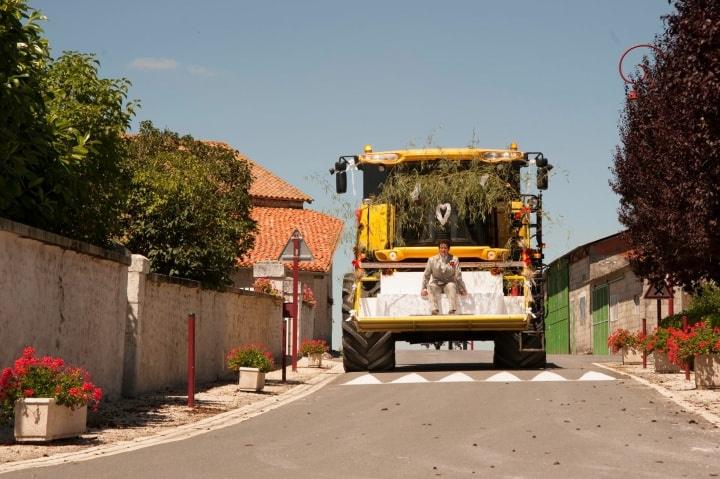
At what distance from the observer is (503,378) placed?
20.2m

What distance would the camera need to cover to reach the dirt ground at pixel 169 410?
11.6 metres

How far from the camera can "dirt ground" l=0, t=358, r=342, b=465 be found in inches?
453

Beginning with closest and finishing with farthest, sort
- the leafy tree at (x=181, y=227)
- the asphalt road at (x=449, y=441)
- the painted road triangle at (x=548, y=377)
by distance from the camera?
the asphalt road at (x=449, y=441)
the painted road triangle at (x=548, y=377)
the leafy tree at (x=181, y=227)

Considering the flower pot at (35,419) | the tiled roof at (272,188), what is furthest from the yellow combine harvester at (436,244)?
the tiled roof at (272,188)

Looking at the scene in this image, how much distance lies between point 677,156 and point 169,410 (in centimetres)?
1095

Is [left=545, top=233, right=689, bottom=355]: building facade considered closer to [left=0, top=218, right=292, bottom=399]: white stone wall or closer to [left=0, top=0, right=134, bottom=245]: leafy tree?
[left=0, top=218, right=292, bottom=399]: white stone wall

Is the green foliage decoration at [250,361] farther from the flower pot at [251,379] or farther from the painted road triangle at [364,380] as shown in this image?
the painted road triangle at [364,380]

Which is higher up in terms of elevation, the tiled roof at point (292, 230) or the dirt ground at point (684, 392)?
the tiled roof at point (292, 230)

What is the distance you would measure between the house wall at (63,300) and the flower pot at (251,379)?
8.70 feet

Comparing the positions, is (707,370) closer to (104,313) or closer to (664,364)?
(664,364)

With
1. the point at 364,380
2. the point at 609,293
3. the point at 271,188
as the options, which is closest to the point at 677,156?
the point at 364,380

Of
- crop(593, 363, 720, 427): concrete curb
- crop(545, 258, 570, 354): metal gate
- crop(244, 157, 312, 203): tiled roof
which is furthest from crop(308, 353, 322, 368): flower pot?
crop(244, 157, 312, 203): tiled roof

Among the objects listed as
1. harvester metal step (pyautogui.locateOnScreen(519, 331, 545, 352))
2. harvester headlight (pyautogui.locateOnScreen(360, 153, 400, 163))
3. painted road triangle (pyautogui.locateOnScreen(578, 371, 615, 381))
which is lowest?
painted road triangle (pyautogui.locateOnScreen(578, 371, 615, 381))

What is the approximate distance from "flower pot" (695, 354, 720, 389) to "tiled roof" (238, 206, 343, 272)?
105 feet
